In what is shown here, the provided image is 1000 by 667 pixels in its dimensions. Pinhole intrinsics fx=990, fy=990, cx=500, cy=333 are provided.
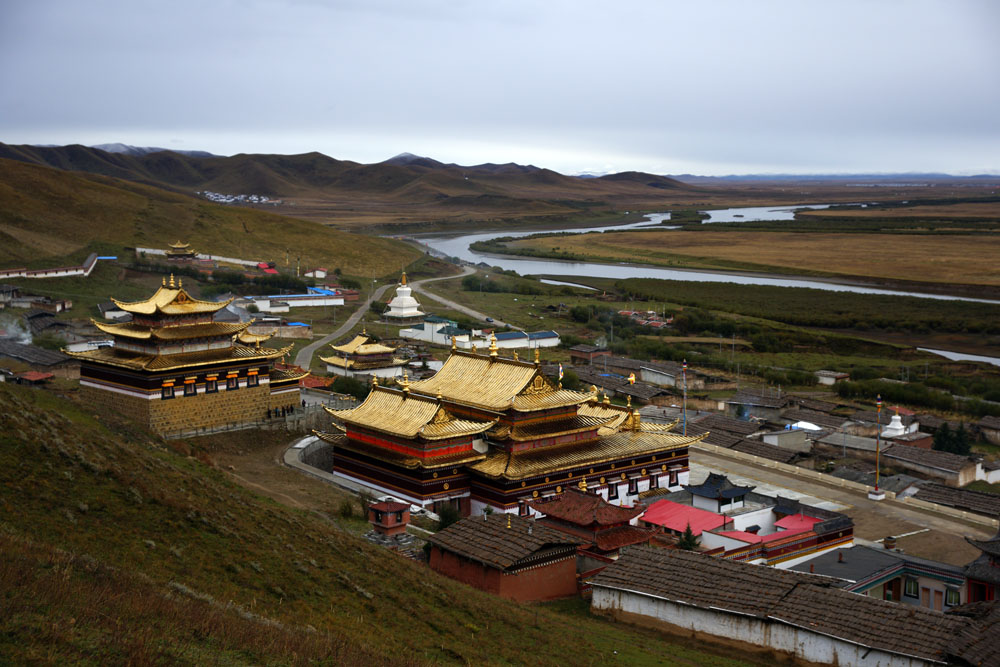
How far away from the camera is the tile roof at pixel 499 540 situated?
76.8ft

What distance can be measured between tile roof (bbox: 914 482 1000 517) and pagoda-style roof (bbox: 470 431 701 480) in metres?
8.71

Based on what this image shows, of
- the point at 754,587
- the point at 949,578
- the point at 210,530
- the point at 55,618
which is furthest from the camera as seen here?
the point at 949,578

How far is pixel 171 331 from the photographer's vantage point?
123ft

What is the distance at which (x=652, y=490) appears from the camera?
35.8 m

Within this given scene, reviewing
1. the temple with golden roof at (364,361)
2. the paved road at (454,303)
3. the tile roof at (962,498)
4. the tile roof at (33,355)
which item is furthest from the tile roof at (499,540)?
the paved road at (454,303)

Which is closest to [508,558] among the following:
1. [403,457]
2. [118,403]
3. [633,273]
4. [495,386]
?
[403,457]

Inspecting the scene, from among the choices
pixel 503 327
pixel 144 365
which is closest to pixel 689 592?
pixel 144 365

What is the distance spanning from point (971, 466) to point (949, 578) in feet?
52.9

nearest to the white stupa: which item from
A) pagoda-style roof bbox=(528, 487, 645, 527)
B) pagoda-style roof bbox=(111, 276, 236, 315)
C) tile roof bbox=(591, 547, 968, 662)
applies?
pagoda-style roof bbox=(111, 276, 236, 315)

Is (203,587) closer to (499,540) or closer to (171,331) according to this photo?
(499,540)

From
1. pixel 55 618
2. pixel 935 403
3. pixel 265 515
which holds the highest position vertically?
pixel 55 618

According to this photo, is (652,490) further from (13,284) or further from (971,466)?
(13,284)

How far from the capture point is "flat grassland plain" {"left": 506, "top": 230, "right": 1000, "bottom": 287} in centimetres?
11456

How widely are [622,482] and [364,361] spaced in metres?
24.3
